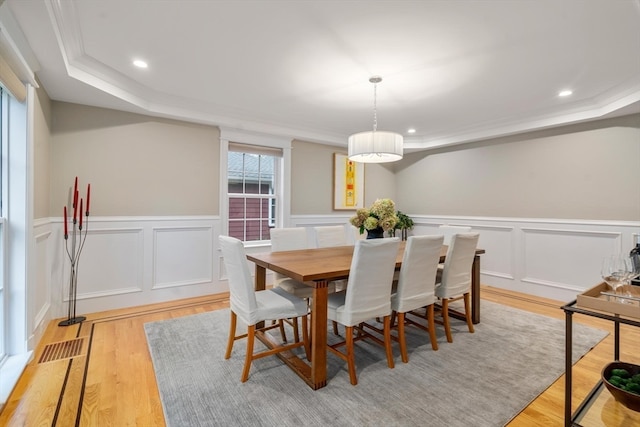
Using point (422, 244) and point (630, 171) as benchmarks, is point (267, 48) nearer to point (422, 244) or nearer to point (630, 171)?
point (422, 244)

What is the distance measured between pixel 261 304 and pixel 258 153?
9.20 ft

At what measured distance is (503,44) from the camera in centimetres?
235

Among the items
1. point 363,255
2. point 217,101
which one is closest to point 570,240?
point 363,255

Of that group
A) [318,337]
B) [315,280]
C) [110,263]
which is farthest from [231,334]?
[110,263]

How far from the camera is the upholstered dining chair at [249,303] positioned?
2.10m

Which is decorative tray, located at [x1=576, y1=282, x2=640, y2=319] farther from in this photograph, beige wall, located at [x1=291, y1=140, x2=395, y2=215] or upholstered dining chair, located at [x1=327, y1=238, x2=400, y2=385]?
beige wall, located at [x1=291, y1=140, x2=395, y2=215]

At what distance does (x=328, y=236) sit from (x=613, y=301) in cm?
250

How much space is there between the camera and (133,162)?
359 centimetres

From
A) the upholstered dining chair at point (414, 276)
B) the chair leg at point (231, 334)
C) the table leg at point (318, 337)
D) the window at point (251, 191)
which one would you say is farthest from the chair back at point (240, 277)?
the window at point (251, 191)

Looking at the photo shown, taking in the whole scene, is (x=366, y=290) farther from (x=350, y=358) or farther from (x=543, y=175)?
(x=543, y=175)

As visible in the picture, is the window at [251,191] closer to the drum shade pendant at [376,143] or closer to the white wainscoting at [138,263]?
the white wainscoting at [138,263]

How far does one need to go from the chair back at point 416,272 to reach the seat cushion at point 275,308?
74cm

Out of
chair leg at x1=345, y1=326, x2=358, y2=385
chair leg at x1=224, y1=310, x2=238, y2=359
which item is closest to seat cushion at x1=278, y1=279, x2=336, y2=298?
chair leg at x1=224, y1=310, x2=238, y2=359

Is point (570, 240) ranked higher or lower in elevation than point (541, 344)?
higher
